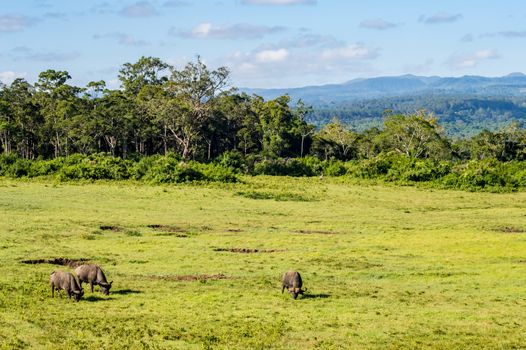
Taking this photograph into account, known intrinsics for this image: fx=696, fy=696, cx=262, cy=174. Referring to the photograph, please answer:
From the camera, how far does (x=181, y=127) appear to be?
75000 millimetres

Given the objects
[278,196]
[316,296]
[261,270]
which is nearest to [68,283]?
[316,296]

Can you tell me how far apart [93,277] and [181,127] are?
5352cm

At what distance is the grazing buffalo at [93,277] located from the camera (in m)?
22.2

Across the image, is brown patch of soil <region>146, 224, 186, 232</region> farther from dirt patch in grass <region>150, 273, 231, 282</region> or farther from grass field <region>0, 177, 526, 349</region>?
dirt patch in grass <region>150, 273, 231, 282</region>

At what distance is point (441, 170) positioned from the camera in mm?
62500

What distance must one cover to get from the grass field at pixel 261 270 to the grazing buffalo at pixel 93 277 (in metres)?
0.42

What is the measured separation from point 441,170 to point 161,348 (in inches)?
1930

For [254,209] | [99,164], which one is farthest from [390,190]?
[99,164]

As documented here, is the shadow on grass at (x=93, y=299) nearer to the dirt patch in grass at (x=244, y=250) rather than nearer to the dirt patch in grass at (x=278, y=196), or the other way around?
the dirt patch in grass at (x=244, y=250)

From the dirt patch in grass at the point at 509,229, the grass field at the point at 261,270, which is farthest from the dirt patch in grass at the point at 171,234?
the dirt patch in grass at the point at 509,229

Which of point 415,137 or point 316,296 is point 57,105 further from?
point 316,296

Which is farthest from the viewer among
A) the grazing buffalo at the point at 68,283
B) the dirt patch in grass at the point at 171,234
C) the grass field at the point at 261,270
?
the dirt patch in grass at the point at 171,234

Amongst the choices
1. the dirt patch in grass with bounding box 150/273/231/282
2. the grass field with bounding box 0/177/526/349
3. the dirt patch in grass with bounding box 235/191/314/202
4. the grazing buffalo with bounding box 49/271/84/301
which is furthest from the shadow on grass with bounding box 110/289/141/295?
the dirt patch in grass with bounding box 235/191/314/202

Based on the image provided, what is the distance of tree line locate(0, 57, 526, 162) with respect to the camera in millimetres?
70625
